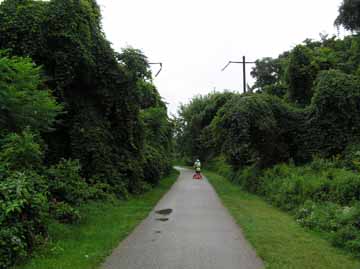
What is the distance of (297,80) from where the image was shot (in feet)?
78.0

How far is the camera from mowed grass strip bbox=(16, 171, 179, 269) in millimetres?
6312

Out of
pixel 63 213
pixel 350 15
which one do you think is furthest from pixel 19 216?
pixel 350 15

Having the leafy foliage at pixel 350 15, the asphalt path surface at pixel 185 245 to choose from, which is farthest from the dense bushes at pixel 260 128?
the leafy foliage at pixel 350 15

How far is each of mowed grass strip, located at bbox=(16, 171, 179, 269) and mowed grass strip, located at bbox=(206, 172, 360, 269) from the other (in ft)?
9.84

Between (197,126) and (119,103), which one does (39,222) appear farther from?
(197,126)

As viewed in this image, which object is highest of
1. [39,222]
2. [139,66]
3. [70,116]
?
[139,66]

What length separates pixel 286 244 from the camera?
25.5ft

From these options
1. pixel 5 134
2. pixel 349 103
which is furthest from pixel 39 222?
pixel 349 103

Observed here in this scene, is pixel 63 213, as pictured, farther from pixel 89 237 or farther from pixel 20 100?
pixel 20 100

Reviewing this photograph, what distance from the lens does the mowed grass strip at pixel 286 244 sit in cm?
646

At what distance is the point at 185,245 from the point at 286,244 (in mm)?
2121

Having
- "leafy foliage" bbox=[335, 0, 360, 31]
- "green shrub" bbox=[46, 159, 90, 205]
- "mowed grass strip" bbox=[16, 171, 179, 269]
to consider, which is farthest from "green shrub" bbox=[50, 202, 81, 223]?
"leafy foliage" bbox=[335, 0, 360, 31]

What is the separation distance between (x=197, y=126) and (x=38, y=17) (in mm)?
40344

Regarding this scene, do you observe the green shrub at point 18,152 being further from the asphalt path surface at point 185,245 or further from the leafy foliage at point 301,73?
the leafy foliage at point 301,73
